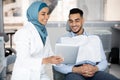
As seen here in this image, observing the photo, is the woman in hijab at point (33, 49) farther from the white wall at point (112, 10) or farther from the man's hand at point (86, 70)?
the white wall at point (112, 10)

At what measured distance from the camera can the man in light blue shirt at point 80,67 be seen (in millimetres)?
1936

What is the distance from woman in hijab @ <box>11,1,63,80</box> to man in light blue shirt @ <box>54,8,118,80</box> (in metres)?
0.27

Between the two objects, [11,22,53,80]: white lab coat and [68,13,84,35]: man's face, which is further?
[68,13,84,35]: man's face

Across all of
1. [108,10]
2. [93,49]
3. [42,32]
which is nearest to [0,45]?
[42,32]

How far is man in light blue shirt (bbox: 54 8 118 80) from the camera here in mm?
1936

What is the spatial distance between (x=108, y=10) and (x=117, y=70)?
130 cm

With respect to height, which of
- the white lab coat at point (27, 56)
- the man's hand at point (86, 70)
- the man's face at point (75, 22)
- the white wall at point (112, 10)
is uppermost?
the white wall at point (112, 10)

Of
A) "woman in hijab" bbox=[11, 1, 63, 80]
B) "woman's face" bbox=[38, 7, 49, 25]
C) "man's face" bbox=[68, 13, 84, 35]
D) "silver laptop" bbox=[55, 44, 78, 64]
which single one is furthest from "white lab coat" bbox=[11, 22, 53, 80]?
"man's face" bbox=[68, 13, 84, 35]

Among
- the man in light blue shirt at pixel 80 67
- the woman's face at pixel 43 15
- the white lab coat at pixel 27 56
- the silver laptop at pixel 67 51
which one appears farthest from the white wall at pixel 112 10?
the white lab coat at pixel 27 56

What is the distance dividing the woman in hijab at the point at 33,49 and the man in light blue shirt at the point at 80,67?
0.27 meters

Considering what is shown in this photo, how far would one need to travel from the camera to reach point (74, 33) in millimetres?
2240

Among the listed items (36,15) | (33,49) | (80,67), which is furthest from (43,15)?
(80,67)

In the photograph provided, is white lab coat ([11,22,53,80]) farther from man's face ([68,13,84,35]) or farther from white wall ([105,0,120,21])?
white wall ([105,0,120,21])

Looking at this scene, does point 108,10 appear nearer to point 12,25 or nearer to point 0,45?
point 12,25
